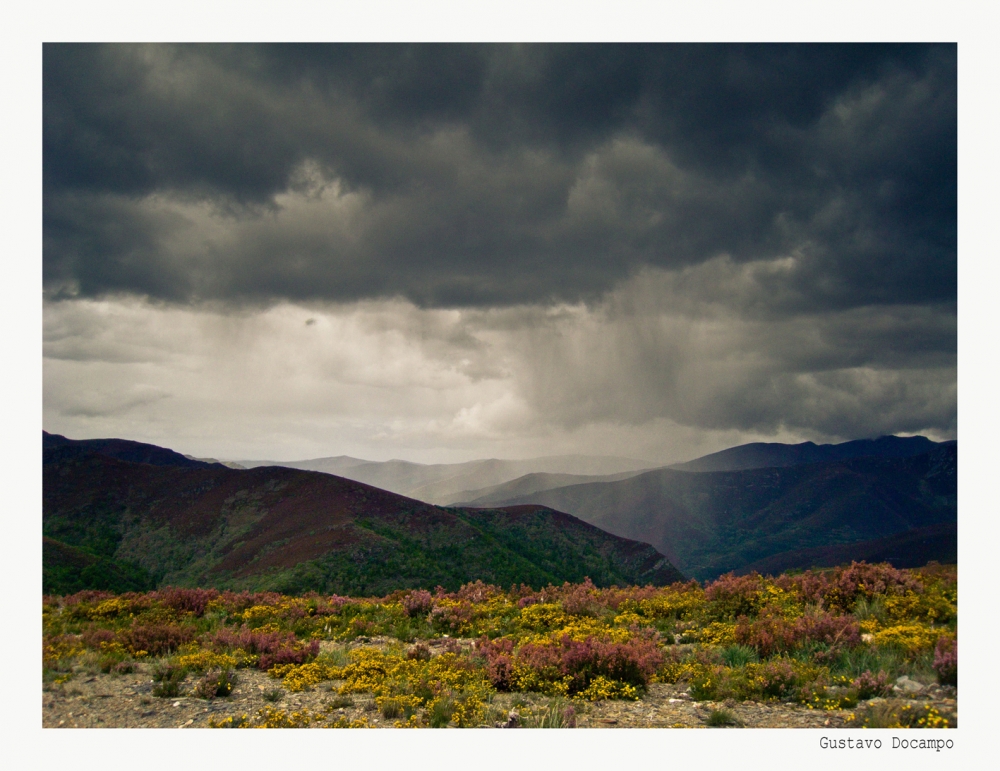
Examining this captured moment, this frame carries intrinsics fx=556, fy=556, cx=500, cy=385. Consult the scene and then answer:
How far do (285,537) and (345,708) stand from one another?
223 feet

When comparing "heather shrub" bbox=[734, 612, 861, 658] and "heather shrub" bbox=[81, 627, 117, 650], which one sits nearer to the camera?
"heather shrub" bbox=[734, 612, 861, 658]

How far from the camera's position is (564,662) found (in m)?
9.45

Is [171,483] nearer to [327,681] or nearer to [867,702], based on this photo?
[327,681]

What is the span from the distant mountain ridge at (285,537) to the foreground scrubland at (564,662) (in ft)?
141

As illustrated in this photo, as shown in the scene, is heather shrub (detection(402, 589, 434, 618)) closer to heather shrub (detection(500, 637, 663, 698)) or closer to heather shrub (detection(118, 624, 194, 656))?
heather shrub (detection(118, 624, 194, 656))

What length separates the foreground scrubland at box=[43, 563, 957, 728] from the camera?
321 inches

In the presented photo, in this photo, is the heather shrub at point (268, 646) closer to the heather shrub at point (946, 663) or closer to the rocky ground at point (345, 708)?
the rocky ground at point (345, 708)

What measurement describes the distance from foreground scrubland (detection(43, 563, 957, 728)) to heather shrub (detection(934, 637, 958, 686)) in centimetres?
2

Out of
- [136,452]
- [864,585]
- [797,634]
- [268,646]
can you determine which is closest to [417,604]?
[268,646]

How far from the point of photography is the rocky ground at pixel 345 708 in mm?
7871

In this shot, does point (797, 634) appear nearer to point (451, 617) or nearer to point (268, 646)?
point (451, 617)

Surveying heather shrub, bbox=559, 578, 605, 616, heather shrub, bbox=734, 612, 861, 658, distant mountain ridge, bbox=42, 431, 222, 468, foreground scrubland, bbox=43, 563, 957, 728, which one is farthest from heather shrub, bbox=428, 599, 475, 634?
distant mountain ridge, bbox=42, 431, 222, 468

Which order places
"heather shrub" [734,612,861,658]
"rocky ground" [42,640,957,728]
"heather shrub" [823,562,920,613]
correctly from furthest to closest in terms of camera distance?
"heather shrub" [823,562,920,613]
"heather shrub" [734,612,861,658]
"rocky ground" [42,640,957,728]

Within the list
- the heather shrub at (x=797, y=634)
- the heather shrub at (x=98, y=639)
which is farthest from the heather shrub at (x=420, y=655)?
the heather shrub at (x=98, y=639)
